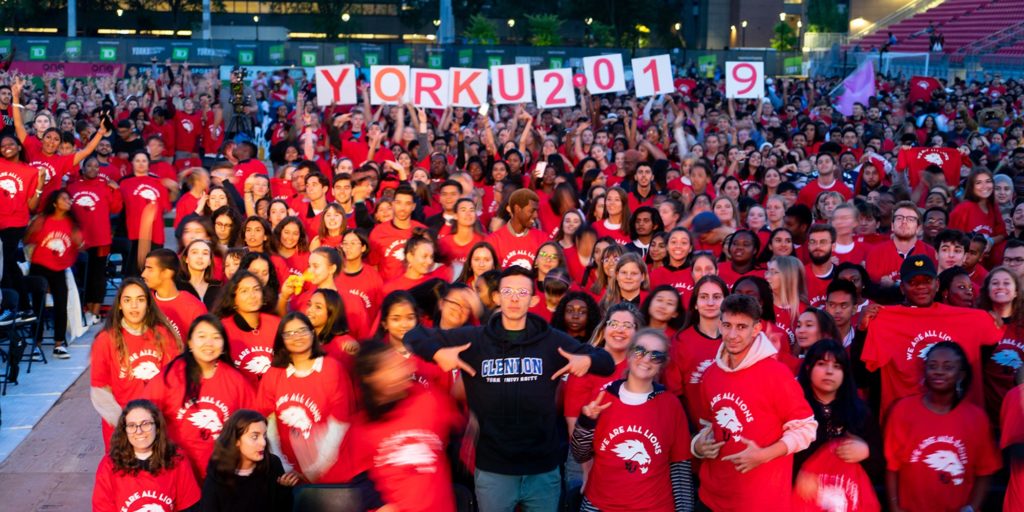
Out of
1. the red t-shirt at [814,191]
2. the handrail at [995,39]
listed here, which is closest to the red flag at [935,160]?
the red t-shirt at [814,191]

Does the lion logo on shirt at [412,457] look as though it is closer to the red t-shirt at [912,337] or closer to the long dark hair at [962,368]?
the long dark hair at [962,368]

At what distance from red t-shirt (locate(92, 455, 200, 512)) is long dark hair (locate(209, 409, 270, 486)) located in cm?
32

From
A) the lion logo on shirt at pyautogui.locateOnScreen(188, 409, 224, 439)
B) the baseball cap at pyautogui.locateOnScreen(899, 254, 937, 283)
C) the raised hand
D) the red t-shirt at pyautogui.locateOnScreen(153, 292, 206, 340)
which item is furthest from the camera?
the red t-shirt at pyautogui.locateOnScreen(153, 292, 206, 340)

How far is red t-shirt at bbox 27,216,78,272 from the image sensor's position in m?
10.6

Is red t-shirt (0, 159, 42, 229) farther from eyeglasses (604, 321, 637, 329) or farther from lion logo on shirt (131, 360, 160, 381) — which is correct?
eyeglasses (604, 321, 637, 329)

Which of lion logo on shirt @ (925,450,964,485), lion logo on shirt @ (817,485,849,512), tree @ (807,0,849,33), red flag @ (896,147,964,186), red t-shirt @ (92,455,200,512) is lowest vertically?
red t-shirt @ (92,455,200,512)

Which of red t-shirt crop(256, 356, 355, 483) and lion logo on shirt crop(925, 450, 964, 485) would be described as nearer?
lion logo on shirt crop(925, 450, 964, 485)

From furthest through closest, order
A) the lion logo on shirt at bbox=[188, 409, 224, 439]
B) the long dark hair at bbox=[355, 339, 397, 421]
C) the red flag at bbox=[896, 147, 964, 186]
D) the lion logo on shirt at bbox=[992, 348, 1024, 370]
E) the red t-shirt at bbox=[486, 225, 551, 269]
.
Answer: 1. the red flag at bbox=[896, 147, 964, 186]
2. the red t-shirt at bbox=[486, 225, 551, 269]
3. the lion logo on shirt at bbox=[992, 348, 1024, 370]
4. the lion logo on shirt at bbox=[188, 409, 224, 439]
5. the long dark hair at bbox=[355, 339, 397, 421]

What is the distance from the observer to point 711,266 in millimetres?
7555

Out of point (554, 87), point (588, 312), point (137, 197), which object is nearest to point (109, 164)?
point (137, 197)

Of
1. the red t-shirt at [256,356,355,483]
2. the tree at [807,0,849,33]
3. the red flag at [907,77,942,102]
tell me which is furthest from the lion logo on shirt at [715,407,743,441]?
the tree at [807,0,849,33]

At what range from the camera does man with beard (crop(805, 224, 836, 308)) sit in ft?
26.6

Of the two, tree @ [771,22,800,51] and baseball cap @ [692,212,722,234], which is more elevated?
tree @ [771,22,800,51]

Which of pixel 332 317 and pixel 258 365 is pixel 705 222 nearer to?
pixel 332 317
